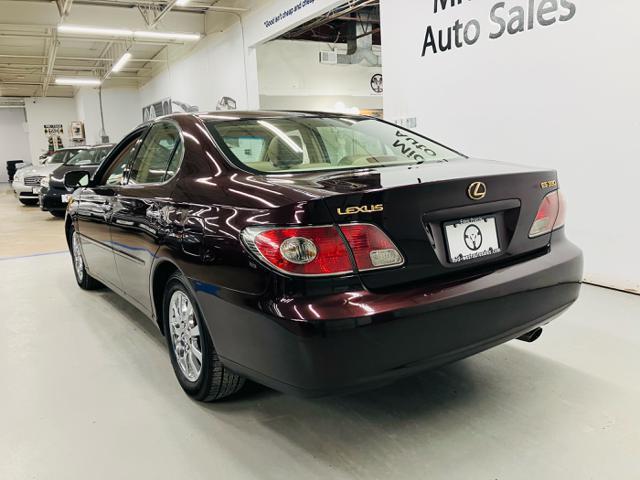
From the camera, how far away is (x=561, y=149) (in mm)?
3568

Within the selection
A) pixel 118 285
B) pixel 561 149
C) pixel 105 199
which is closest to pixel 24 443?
pixel 118 285

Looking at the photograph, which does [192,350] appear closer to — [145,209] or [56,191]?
[145,209]

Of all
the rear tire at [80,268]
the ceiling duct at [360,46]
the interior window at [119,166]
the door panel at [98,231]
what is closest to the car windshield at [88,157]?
the ceiling duct at [360,46]

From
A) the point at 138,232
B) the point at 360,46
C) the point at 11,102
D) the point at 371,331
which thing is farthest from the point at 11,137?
the point at 371,331

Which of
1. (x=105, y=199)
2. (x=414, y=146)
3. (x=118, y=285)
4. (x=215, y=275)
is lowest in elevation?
(x=118, y=285)

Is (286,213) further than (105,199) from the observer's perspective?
No

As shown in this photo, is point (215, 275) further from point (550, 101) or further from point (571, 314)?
point (550, 101)

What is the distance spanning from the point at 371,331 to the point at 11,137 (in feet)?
100

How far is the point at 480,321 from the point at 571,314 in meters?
1.61

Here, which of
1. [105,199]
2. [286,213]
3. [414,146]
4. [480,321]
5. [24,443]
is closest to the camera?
[286,213]

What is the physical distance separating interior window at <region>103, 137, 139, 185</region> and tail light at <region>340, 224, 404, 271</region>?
1.77 metres

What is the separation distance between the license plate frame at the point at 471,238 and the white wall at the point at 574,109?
209cm

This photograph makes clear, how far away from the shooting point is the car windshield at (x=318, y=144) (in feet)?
6.46

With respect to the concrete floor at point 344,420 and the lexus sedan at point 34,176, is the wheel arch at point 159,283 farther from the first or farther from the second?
the lexus sedan at point 34,176
